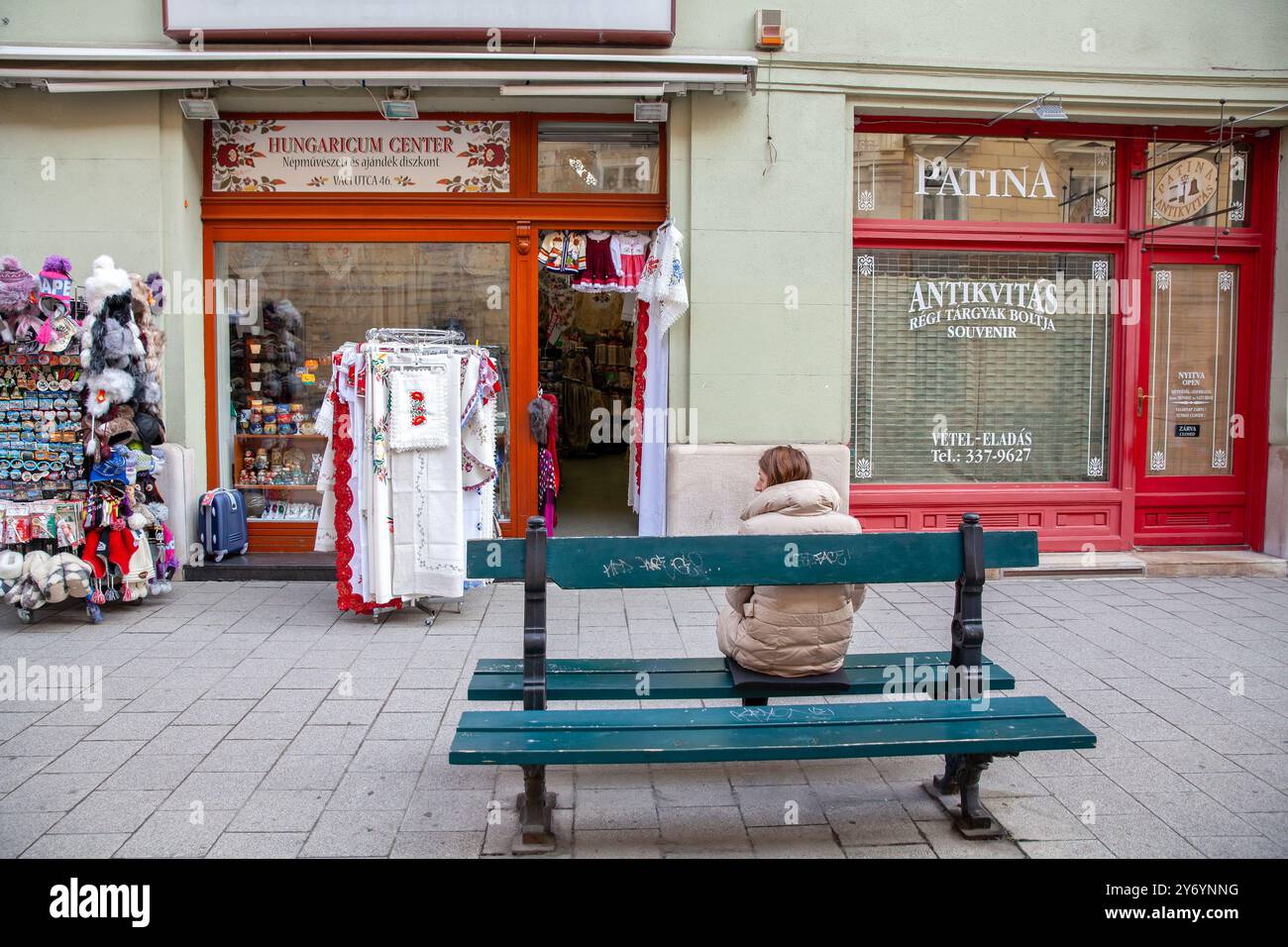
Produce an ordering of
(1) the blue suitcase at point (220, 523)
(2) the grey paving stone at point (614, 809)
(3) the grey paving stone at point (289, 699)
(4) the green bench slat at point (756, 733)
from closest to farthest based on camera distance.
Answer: (4) the green bench slat at point (756, 733) < (2) the grey paving stone at point (614, 809) < (3) the grey paving stone at point (289, 699) < (1) the blue suitcase at point (220, 523)

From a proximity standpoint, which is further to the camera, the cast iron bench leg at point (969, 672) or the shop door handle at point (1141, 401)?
the shop door handle at point (1141, 401)

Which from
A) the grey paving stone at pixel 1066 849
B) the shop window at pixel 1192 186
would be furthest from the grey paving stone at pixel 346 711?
the shop window at pixel 1192 186

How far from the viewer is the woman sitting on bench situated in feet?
12.6

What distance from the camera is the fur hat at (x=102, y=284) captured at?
21.2 ft

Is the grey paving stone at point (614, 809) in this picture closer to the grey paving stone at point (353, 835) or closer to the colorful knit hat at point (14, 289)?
the grey paving stone at point (353, 835)

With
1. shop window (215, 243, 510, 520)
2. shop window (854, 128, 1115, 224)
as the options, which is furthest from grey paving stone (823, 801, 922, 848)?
shop window (854, 128, 1115, 224)

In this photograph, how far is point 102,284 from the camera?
6.47 meters

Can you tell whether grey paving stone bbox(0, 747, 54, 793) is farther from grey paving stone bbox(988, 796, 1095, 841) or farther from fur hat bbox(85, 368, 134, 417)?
grey paving stone bbox(988, 796, 1095, 841)

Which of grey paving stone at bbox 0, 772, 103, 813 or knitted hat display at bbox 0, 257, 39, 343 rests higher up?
knitted hat display at bbox 0, 257, 39, 343

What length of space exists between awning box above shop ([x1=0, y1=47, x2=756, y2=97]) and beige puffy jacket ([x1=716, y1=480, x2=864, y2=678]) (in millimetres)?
4532

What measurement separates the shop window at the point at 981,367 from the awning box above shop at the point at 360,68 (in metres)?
2.18

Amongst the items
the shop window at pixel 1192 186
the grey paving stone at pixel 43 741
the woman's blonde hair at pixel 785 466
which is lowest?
the grey paving stone at pixel 43 741

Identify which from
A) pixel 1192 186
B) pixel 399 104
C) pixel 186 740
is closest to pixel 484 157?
pixel 399 104

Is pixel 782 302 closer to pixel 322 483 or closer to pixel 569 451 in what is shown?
pixel 322 483
